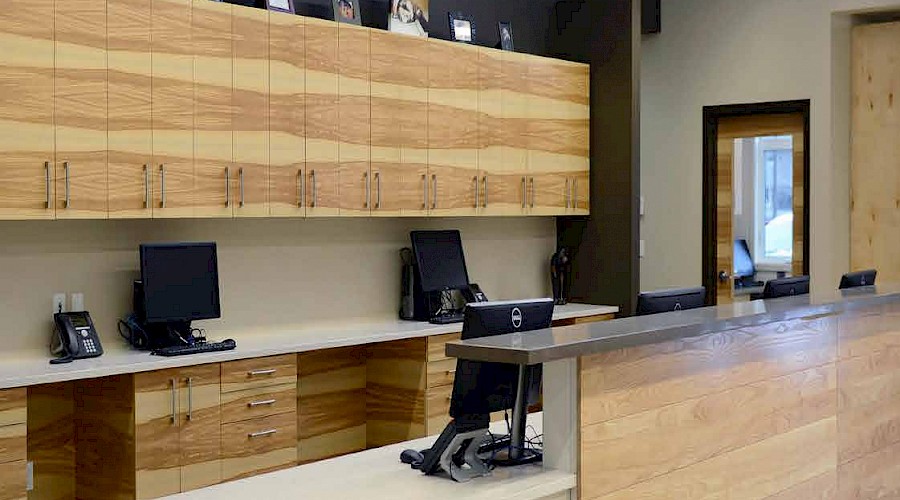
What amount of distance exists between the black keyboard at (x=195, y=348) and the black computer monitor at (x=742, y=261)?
16.0 feet

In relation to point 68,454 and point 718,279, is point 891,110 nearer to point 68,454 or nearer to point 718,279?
point 718,279

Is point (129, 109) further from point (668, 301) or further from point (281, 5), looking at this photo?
point (668, 301)

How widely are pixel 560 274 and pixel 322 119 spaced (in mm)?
2459

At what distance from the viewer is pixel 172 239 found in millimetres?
5324

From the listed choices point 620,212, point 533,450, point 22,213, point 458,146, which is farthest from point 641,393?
point 620,212

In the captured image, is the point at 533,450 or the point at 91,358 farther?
the point at 91,358

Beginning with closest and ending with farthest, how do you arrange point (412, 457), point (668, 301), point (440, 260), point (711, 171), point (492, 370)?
point (492, 370)
point (412, 457)
point (668, 301)
point (440, 260)
point (711, 171)

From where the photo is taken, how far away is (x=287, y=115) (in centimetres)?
540

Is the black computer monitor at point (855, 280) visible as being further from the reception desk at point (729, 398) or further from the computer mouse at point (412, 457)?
the computer mouse at point (412, 457)

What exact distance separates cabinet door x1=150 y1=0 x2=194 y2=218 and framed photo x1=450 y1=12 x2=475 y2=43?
201 centimetres

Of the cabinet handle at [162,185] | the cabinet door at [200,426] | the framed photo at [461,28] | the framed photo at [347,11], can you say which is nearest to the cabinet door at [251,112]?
the cabinet handle at [162,185]

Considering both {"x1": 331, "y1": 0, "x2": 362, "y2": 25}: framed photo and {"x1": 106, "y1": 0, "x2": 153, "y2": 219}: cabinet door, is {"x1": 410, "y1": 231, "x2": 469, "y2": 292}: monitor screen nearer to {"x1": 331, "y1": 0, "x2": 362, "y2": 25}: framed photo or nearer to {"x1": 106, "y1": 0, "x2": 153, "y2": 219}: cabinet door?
{"x1": 331, "y1": 0, "x2": 362, "y2": 25}: framed photo

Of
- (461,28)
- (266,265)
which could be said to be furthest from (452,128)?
(266,265)

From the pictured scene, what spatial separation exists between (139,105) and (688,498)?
284 centimetres
